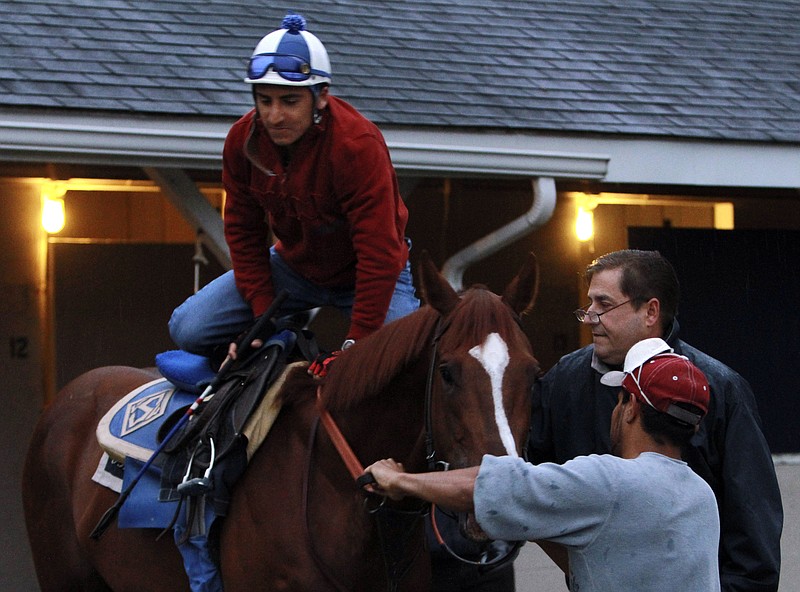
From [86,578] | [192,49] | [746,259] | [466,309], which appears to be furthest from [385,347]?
[746,259]

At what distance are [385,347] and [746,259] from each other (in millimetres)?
4858

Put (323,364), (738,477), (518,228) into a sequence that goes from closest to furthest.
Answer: (738,477), (323,364), (518,228)

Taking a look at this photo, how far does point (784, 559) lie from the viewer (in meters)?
6.22

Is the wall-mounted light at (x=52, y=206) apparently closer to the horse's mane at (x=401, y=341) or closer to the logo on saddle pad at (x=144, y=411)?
the logo on saddle pad at (x=144, y=411)

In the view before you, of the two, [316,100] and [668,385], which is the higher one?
[316,100]

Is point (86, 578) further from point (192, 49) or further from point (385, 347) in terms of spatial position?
point (192, 49)

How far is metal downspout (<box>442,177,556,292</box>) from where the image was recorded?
18.9 ft

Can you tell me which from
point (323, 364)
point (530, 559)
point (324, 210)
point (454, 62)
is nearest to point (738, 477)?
point (323, 364)

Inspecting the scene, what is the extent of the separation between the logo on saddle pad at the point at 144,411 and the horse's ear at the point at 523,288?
1434 millimetres

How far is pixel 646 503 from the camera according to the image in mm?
2232

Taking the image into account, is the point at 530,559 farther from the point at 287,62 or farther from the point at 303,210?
the point at 287,62

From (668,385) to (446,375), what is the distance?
0.62 m

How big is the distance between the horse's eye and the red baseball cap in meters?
0.47

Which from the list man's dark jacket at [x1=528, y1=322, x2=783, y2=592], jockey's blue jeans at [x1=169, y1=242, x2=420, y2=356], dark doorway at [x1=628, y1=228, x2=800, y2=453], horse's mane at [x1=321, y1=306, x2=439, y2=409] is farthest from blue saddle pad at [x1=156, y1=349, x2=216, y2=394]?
dark doorway at [x1=628, y1=228, x2=800, y2=453]
